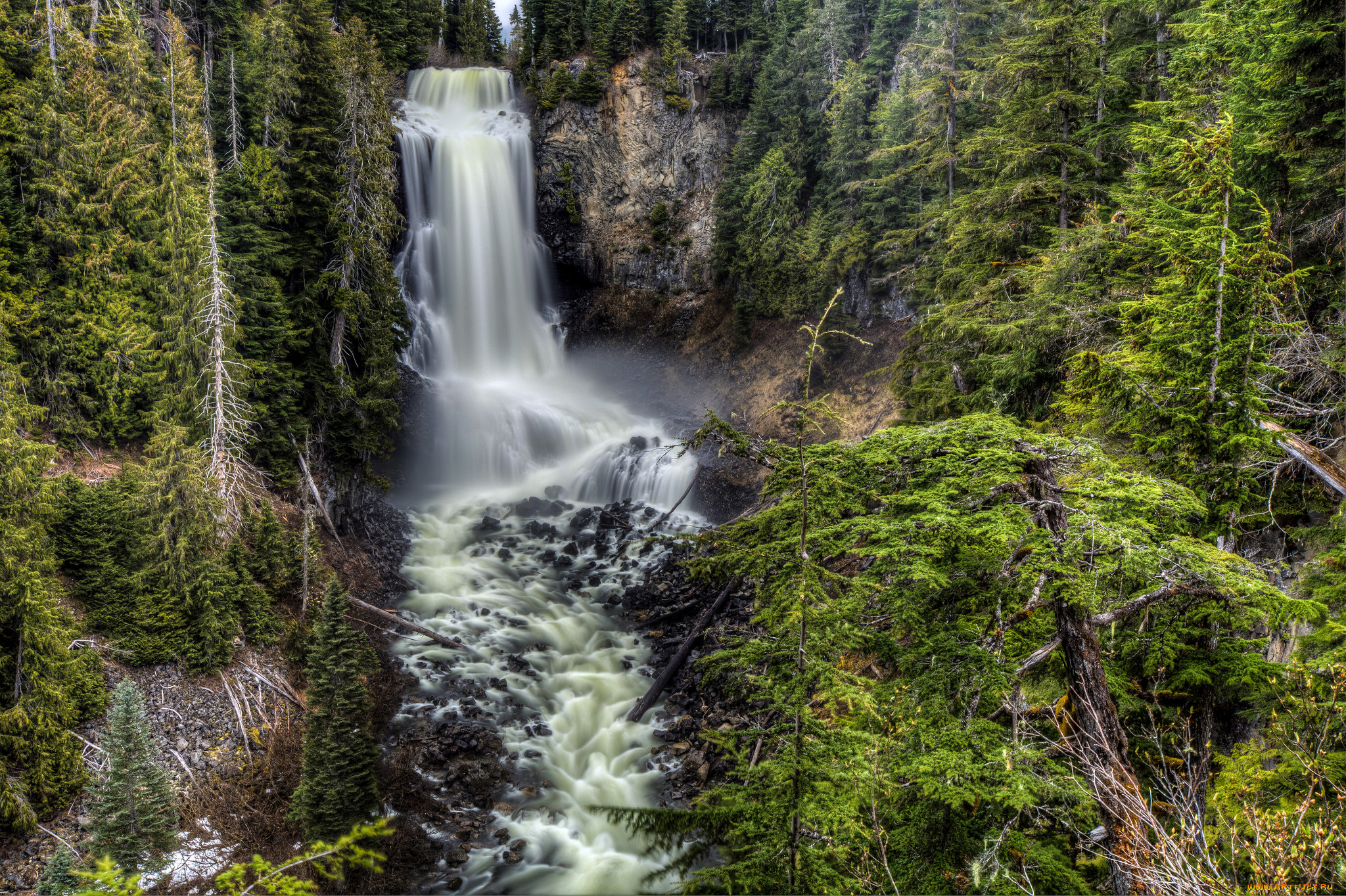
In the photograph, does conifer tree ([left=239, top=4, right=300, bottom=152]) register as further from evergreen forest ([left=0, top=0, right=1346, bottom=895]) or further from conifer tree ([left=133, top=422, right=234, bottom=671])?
conifer tree ([left=133, top=422, right=234, bottom=671])

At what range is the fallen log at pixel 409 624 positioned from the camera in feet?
51.8

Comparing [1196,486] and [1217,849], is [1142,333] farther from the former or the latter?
[1217,849]

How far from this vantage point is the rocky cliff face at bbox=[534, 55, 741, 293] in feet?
111

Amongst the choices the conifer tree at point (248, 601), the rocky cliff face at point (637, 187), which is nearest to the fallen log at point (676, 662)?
the conifer tree at point (248, 601)

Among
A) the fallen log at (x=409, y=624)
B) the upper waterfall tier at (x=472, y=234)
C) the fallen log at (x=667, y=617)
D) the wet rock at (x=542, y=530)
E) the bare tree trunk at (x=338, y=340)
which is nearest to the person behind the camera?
the fallen log at (x=409, y=624)

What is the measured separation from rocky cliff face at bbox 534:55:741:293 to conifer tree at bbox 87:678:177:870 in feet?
95.5

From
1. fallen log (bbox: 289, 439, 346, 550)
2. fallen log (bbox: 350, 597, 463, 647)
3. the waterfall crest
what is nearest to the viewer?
fallen log (bbox: 289, 439, 346, 550)

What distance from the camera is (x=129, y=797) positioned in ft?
28.4

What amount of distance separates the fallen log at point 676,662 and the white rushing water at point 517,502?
0.35 m

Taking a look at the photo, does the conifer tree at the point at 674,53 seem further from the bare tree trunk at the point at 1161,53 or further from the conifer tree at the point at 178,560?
the conifer tree at the point at 178,560

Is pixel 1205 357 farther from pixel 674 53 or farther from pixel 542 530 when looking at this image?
pixel 674 53

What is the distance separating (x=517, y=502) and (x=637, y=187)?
64.4 ft

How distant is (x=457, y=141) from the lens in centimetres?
3148

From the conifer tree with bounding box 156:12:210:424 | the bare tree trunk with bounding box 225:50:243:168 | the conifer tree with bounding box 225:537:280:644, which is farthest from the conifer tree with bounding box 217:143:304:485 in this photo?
the conifer tree with bounding box 225:537:280:644
